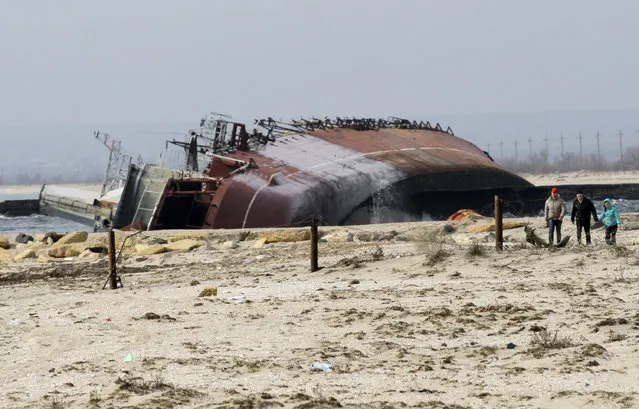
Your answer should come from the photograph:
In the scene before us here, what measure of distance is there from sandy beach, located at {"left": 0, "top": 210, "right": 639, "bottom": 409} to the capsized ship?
14.5 metres

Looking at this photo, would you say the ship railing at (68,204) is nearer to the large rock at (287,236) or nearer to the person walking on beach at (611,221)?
the large rock at (287,236)

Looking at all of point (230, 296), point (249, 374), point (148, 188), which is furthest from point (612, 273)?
point (148, 188)

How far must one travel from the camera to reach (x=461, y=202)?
3878cm

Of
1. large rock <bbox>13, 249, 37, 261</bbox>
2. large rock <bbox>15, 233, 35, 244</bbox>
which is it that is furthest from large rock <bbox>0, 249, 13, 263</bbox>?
large rock <bbox>15, 233, 35, 244</bbox>

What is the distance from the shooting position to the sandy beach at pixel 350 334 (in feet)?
28.5

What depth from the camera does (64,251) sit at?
2703 centimetres

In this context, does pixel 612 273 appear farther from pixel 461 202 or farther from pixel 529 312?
pixel 461 202

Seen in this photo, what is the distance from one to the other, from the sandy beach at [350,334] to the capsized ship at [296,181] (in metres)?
14.5

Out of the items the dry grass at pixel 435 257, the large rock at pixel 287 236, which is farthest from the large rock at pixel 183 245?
the dry grass at pixel 435 257

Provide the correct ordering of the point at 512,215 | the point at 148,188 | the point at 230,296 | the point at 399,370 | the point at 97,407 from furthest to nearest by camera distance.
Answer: the point at 512,215, the point at 148,188, the point at 230,296, the point at 399,370, the point at 97,407

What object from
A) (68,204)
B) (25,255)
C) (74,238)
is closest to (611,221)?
(25,255)

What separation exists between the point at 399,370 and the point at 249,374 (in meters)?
1.16

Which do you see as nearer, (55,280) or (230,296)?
(230,296)

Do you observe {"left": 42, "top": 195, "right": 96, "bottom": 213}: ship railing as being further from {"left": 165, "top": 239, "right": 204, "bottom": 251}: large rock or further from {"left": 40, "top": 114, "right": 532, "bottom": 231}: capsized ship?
{"left": 165, "top": 239, "right": 204, "bottom": 251}: large rock
